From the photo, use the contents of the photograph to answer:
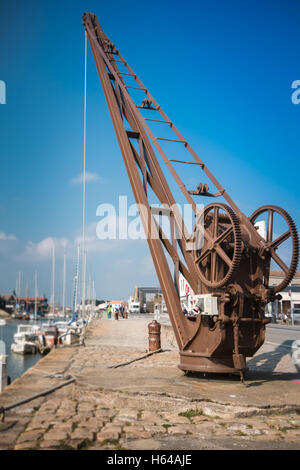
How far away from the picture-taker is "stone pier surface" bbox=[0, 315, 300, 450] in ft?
15.8

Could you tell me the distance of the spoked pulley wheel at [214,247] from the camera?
7938mm

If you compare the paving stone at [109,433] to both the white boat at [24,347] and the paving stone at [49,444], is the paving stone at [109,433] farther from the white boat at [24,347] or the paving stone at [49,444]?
the white boat at [24,347]

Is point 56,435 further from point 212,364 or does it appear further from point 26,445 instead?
point 212,364

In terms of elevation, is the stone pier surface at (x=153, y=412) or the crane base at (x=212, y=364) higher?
the crane base at (x=212, y=364)

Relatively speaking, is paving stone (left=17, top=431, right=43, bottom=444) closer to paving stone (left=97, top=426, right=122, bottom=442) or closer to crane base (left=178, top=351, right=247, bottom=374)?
paving stone (left=97, top=426, right=122, bottom=442)

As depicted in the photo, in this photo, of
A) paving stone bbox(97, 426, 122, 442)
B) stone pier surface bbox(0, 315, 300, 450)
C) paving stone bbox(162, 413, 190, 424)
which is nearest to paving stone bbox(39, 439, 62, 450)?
stone pier surface bbox(0, 315, 300, 450)

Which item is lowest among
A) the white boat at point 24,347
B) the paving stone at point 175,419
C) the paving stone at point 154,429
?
the white boat at point 24,347

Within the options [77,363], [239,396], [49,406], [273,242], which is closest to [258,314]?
[273,242]

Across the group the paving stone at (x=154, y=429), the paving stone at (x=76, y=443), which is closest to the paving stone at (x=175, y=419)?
the paving stone at (x=154, y=429)

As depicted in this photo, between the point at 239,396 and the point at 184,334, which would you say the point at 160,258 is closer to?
the point at 184,334

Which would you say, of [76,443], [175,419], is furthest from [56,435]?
[175,419]

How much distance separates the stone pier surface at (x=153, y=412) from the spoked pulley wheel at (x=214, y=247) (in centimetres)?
198

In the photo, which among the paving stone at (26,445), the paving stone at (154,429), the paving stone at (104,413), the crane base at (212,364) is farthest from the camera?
the crane base at (212,364)
